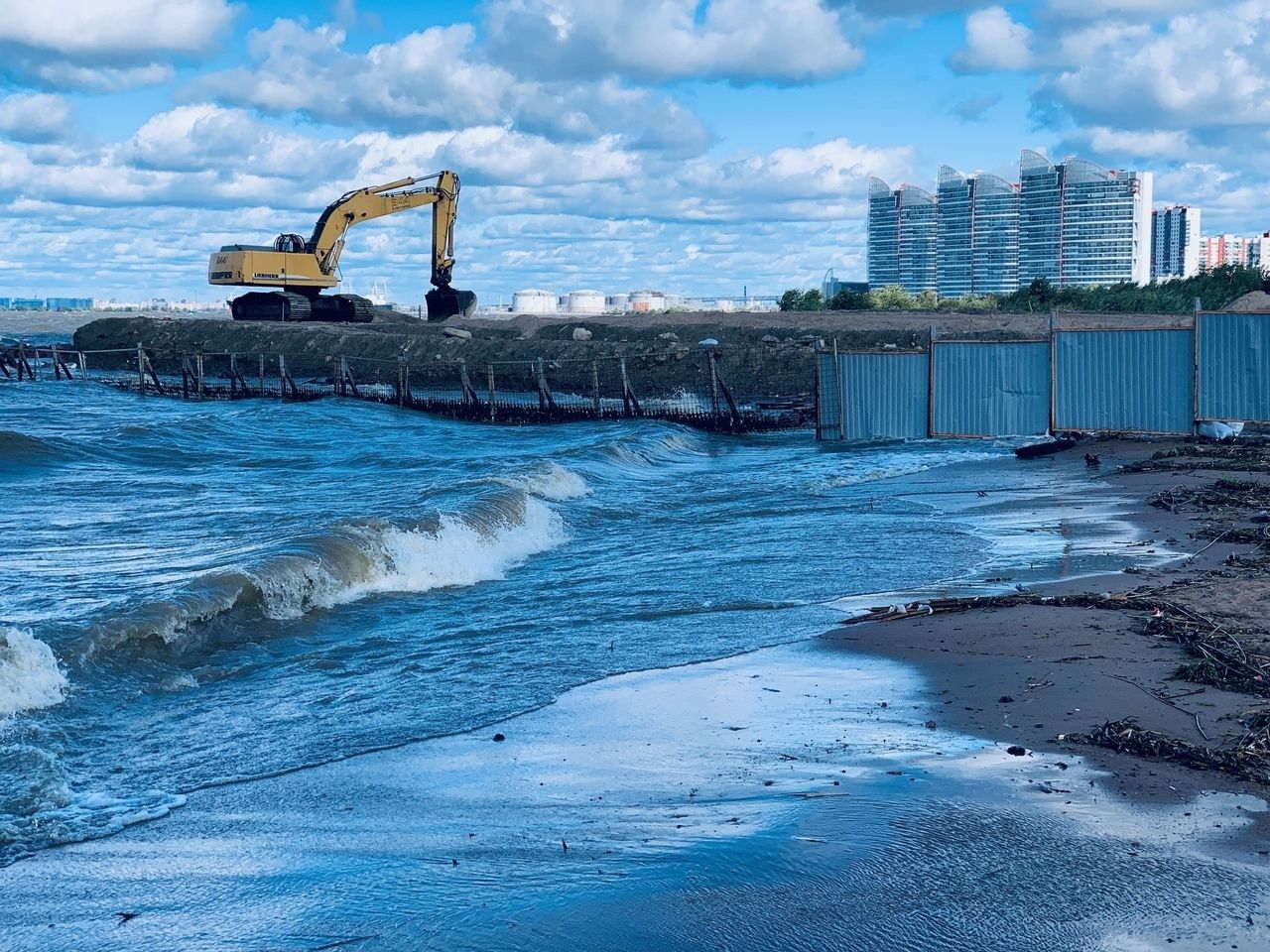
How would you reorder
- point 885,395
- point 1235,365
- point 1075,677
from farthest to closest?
point 885,395 → point 1235,365 → point 1075,677

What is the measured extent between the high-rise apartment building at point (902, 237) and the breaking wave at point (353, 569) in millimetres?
77956

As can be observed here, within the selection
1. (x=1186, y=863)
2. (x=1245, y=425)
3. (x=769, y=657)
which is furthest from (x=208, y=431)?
(x=1186, y=863)

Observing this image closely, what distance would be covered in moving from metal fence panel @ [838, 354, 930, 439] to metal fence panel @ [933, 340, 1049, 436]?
34 cm

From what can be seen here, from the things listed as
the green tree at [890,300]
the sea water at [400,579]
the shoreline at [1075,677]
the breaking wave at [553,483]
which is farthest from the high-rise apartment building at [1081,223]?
the shoreline at [1075,677]

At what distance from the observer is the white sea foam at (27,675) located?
7941 millimetres

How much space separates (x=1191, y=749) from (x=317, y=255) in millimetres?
49814

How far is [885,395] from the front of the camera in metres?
23.0

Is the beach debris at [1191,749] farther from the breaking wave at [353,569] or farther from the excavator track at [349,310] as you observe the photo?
the excavator track at [349,310]

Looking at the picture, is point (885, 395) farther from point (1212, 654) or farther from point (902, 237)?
point (902, 237)

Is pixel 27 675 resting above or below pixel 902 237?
below

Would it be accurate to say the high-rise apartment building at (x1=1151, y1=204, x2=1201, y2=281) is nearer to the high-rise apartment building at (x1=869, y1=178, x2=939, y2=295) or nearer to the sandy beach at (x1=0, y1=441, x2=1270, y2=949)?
the high-rise apartment building at (x1=869, y1=178, x2=939, y2=295)

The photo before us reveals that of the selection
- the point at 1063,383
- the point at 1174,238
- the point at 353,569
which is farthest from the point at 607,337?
the point at 1174,238

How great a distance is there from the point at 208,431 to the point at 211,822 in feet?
78.9

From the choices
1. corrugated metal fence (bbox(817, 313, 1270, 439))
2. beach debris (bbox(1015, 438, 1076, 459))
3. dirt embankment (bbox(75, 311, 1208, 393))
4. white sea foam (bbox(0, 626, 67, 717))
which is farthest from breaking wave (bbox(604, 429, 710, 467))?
white sea foam (bbox(0, 626, 67, 717))
